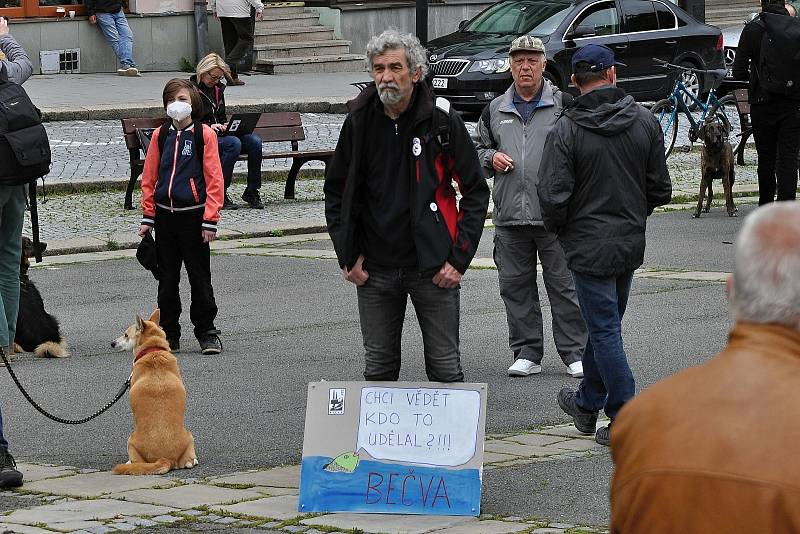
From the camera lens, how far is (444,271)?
5.91 m

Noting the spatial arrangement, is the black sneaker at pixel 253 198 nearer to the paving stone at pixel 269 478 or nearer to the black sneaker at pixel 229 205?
the black sneaker at pixel 229 205

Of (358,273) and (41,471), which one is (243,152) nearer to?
(41,471)

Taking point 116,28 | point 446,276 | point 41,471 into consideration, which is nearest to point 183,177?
point 41,471

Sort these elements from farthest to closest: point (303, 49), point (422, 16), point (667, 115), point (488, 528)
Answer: point (303, 49), point (667, 115), point (422, 16), point (488, 528)

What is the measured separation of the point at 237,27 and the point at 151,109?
15.7ft

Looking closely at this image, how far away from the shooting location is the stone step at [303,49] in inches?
1049

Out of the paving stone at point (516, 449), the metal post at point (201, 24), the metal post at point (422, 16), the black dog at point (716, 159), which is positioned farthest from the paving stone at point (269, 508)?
the metal post at point (201, 24)

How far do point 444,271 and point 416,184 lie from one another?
37 cm

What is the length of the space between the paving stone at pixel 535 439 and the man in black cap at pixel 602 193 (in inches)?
9.9

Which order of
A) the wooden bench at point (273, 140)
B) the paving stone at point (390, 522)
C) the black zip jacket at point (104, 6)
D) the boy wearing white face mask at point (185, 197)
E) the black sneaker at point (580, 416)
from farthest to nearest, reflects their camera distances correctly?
the black zip jacket at point (104, 6)
the wooden bench at point (273, 140)
the boy wearing white face mask at point (185, 197)
the black sneaker at point (580, 416)
the paving stone at point (390, 522)

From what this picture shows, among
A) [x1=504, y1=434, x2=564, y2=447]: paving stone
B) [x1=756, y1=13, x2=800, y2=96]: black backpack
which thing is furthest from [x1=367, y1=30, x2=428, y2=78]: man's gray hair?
[x1=756, y1=13, x2=800, y2=96]: black backpack

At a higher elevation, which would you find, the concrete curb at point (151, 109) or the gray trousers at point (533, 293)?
the concrete curb at point (151, 109)

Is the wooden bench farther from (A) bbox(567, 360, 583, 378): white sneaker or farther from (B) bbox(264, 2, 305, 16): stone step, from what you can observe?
(B) bbox(264, 2, 305, 16): stone step

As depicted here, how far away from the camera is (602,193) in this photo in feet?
21.6
